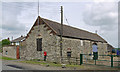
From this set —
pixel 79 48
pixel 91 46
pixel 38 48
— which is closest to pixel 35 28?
pixel 38 48

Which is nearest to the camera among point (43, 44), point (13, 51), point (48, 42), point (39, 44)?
point (48, 42)

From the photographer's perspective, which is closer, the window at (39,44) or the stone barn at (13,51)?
the window at (39,44)

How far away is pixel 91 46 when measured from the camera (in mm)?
23500

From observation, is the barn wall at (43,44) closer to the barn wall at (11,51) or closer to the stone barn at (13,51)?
the stone barn at (13,51)

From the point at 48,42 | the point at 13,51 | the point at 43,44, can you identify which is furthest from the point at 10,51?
the point at 48,42

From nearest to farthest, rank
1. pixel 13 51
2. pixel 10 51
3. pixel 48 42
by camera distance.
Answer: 1. pixel 48 42
2. pixel 13 51
3. pixel 10 51

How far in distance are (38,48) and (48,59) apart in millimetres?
2879

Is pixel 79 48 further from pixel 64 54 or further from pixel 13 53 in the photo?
pixel 13 53

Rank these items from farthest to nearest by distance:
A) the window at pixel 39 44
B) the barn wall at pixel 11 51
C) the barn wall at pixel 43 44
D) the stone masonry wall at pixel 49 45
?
1. the barn wall at pixel 11 51
2. the window at pixel 39 44
3. the barn wall at pixel 43 44
4. the stone masonry wall at pixel 49 45

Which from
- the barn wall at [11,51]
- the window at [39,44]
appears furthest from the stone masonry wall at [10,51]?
the window at [39,44]

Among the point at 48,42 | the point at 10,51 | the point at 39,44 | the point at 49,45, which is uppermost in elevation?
the point at 48,42

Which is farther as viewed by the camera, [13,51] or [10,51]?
[10,51]

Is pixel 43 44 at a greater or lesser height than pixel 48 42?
lesser

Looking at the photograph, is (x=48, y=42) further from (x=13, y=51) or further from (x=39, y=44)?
(x=13, y=51)
